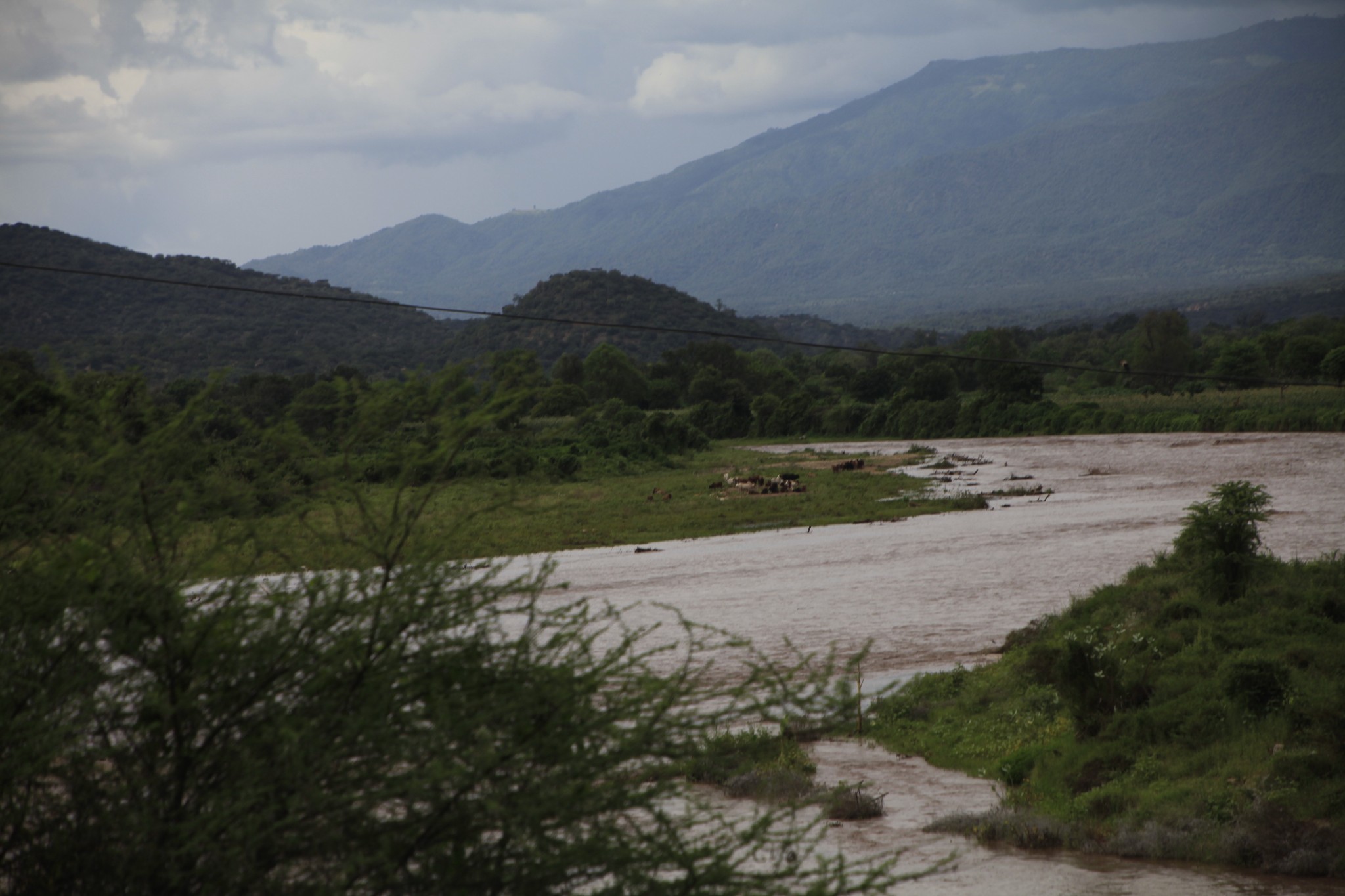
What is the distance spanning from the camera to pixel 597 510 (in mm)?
43125

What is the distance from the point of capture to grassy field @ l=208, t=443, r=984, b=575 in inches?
190

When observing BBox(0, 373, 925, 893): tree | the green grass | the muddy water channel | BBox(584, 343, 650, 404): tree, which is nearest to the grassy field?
BBox(0, 373, 925, 893): tree

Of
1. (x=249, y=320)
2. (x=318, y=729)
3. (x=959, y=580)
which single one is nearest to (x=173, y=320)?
(x=249, y=320)

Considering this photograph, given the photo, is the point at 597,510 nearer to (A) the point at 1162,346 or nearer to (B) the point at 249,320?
(A) the point at 1162,346

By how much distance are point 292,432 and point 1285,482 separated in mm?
39594

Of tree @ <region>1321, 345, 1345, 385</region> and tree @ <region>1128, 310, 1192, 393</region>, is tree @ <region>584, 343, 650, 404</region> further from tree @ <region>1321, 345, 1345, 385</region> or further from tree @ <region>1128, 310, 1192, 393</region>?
tree @ <region>1321, 345, 1345, 385</region>

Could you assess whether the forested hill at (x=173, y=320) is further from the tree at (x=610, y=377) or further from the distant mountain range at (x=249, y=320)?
the tree at (x=610, y=377)

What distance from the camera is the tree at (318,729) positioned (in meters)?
3.99

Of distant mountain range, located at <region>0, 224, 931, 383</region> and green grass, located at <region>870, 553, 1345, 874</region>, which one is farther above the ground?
distant mountain range, located at <region>0, 224, 931, 383</region>

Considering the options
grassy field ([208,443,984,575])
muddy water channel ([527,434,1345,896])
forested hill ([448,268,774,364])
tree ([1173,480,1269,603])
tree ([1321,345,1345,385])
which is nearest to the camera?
grassy field ([208,443,984,575])

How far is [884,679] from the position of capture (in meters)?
17.8

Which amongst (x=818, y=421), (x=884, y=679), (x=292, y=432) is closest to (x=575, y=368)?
(x=818, y=421)

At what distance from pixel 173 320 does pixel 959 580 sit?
330 feet

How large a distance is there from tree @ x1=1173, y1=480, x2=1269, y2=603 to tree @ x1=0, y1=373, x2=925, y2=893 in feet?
40.6
